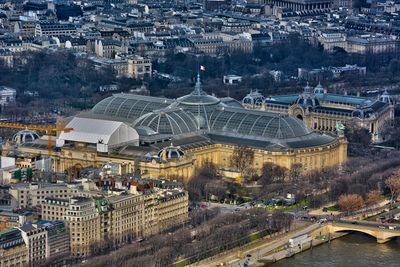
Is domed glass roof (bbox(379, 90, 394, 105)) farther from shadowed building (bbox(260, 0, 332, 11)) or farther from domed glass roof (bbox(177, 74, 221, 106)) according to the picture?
shadowed building (bbox(260, 0, 332, 11))

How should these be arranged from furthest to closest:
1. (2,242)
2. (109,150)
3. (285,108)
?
(285,108) → (109,150) → (2,242)

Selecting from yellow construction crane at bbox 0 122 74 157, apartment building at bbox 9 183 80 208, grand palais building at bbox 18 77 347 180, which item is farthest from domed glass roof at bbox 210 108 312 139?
apartment building at bbox 9 183 80 208

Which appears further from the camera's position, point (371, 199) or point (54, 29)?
point (54, 29)

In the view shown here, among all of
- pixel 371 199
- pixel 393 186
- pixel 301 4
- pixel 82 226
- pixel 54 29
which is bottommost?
pixel 301 4

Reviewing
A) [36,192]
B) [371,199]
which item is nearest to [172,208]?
[36,192]

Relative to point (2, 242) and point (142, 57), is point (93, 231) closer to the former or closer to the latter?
point (2, 242)

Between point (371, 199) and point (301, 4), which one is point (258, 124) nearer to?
point (371, 199)

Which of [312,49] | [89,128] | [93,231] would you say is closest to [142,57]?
[312,49]

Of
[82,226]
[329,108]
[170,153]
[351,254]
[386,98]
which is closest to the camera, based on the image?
[82,226]
